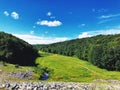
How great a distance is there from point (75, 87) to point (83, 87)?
5.42ft

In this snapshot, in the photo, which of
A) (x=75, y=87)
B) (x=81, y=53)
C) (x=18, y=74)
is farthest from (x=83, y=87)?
(x=81, y=53)

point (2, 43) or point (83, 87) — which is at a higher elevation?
point (2, 43)

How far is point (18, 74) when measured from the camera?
85.7 m

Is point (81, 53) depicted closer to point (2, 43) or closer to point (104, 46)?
point (104, 46)

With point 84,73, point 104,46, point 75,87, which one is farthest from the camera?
point 104,46

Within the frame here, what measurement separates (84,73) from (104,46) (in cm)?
3259

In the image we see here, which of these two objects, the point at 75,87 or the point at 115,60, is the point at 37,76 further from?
the point at 115,60

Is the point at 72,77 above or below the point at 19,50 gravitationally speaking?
below

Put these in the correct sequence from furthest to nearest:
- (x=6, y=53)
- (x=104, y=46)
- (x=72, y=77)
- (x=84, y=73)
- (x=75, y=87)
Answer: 1. (x=104, y=46)
2. (x=6, y=53)
3. (x=84, y=73)
4. (x=72, y=77)
5. (x=75, y=87)

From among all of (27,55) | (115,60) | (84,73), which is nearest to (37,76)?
(84,73)

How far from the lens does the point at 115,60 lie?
11825 centimetres

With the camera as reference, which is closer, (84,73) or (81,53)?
(84,73)

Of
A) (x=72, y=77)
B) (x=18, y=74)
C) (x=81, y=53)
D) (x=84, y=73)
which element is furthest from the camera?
(x=81, y=53)

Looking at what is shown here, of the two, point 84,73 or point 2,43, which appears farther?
point 2,43
